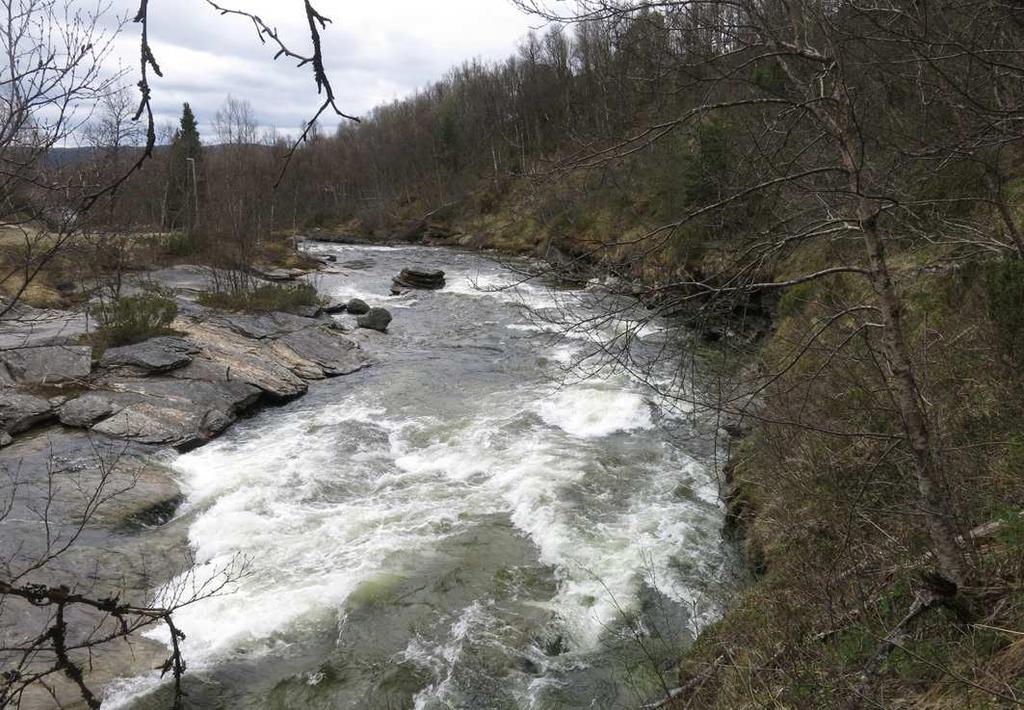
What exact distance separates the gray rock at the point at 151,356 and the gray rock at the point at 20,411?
174 centimetres

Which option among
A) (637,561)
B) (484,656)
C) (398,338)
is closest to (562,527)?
(637,561)

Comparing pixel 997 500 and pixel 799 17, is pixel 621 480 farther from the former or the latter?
pixel 799 17

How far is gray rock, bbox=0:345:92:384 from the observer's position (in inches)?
452

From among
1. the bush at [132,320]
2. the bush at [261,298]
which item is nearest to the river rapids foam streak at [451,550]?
the bush at [132,320]

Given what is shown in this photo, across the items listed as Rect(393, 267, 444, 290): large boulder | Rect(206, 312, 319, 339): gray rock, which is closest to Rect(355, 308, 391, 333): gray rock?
Rect(206, 312, 319, 339): gray rock

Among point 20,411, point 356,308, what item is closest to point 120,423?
point 20,411

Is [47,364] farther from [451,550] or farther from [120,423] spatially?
[451,550]

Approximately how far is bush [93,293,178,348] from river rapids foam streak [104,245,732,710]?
3520mm

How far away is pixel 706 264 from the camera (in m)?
3.97

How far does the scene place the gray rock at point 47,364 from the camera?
11.5 meters

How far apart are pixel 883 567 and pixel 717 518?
4.12m

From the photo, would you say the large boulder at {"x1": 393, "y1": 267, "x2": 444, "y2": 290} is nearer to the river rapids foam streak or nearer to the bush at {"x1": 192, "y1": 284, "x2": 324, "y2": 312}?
the bush at {"x1": 192, "y1": 284, "x2": 324, "y2": 312}

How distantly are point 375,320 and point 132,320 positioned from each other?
744 cm

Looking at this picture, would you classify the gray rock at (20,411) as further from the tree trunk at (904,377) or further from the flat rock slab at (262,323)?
the tree trunk at (904,377)
